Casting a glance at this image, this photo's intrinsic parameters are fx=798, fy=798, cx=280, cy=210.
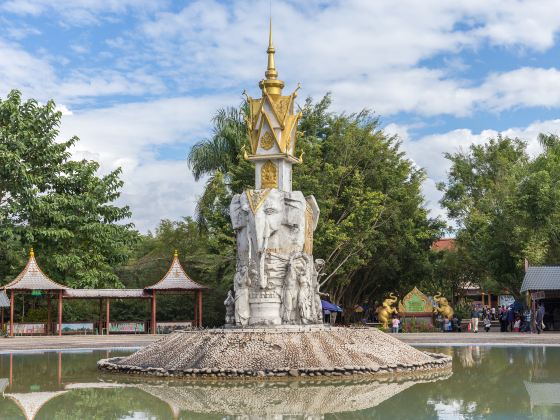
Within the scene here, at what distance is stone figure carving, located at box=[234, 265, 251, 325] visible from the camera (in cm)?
2005

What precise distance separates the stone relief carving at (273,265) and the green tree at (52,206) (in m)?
24.0

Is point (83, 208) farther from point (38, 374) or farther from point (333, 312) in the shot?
point (38, 374)

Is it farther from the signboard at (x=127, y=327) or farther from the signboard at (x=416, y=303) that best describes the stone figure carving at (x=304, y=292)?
the signboard at (x=127, y=327)

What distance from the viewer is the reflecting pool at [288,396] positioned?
12148 mm

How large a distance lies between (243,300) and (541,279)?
21.2 meters

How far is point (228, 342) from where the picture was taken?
17344 mm

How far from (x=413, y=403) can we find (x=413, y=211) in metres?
31.1

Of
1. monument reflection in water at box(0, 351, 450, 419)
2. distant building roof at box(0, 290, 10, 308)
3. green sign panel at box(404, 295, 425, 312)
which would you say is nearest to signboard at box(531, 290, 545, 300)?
green sign panel at box(404, 295, 425, 312)

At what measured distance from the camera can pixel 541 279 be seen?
36.8 m

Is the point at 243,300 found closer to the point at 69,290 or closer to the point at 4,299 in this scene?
the point at 69,290

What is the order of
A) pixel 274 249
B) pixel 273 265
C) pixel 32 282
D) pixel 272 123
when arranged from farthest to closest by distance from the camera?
pixel 32 282 < pixel 272 123 < pixel 274 249 < pixel 273 265

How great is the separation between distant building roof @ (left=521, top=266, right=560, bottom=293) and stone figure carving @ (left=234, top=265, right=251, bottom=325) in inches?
783

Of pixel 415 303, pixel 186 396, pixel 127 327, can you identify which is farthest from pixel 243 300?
pixel 127 327

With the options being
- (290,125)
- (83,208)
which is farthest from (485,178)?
(290,125)
